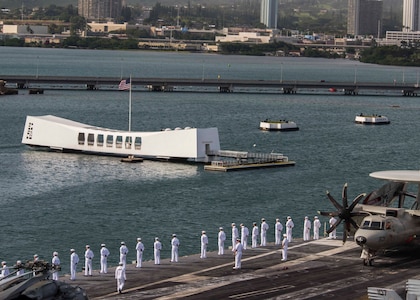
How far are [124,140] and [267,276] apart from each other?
2615 inches

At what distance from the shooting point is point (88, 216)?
8425 cm

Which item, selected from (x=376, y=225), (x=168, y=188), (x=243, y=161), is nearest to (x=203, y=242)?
(x=376, y=225)

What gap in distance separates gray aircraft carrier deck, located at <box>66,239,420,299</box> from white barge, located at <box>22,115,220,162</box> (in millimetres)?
52198

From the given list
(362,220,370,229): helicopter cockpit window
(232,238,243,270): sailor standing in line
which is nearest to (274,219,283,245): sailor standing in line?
(362,220,370,229): helicopter cockpit window

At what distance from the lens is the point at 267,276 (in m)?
54.2

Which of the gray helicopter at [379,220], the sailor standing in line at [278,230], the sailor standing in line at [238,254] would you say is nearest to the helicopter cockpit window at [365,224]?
the gray helicopter at [379,220]

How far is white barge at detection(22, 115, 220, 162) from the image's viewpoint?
114062mm

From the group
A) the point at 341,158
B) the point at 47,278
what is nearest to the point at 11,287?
the point at 47,278

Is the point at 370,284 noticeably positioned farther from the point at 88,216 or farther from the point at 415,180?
the point at 88,216

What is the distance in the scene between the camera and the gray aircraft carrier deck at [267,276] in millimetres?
50375

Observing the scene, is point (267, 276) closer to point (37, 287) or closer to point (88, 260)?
point (88, 260)

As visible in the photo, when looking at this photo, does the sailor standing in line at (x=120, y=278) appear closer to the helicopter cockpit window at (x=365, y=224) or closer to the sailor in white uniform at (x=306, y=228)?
the helicopter cockpit window at (x=365, y=224)

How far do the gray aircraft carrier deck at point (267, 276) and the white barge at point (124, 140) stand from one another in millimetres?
52198

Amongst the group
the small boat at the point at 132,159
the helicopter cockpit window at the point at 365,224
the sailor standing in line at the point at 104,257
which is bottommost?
the small boat at the point at 132,159
